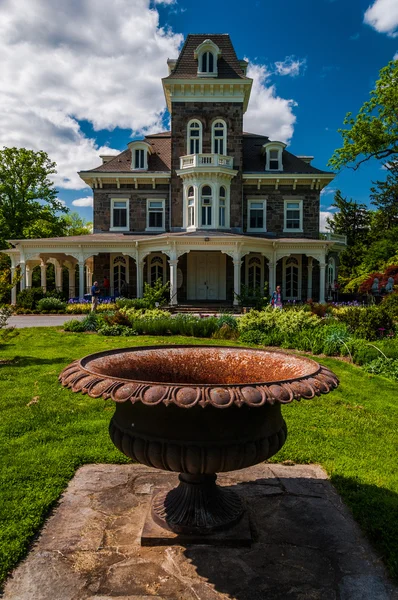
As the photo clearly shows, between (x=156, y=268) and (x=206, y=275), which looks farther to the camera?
(x=156, y=268)

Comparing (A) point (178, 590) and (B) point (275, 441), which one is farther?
(B) point (275, 441)

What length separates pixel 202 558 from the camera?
294 cm

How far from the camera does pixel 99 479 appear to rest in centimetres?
414

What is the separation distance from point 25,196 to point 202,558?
42532mm

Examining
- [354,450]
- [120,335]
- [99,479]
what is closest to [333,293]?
[120,335]

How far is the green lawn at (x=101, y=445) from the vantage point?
11.2 feet

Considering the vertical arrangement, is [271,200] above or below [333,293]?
above

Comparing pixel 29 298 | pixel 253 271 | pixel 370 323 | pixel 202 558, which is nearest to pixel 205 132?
pixel 253 271

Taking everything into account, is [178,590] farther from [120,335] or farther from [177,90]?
[177,90]

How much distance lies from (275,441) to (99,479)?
1.94 metres

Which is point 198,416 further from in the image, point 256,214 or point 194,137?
point 194,137

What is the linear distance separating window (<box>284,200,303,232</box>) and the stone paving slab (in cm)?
2335

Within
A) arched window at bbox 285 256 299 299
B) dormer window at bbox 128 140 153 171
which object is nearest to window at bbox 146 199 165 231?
dormer window at bbox 128 140 153 171

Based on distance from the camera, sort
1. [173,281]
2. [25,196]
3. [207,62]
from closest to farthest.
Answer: [173,281] < [207,62] < [25,196]
